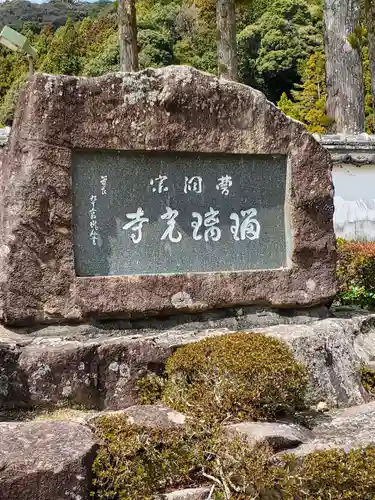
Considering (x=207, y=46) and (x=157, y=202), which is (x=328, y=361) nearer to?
(x=157, y=202)

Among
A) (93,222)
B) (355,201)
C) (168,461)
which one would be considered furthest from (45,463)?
(355,201)

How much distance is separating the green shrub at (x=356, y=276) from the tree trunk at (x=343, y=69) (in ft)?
14.7

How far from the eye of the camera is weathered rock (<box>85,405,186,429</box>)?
3.43 meters

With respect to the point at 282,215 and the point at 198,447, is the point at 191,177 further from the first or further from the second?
the point at 198,447

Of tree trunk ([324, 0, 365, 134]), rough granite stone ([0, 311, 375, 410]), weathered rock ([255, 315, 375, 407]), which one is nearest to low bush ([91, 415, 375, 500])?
rough granite stone ([0, 311, 375, 410])

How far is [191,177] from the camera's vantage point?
477cm

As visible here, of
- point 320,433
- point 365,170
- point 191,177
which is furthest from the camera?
point 365,170

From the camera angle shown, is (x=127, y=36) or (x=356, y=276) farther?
(x=127, y=36)

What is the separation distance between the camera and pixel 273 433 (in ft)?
11.1

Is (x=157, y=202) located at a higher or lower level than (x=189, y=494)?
higher

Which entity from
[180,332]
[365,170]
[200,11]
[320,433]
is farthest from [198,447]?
[200,11]

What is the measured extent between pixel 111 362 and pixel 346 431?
1410 millimetres

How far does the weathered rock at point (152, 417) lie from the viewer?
11.3ft

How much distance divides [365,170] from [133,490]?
954cm
